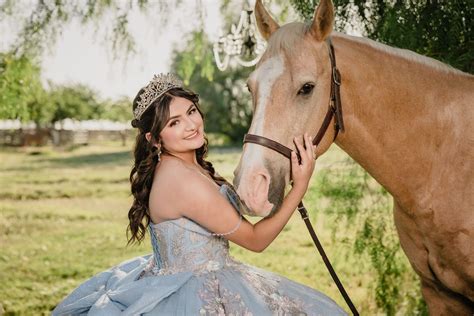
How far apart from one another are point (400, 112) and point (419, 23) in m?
0.97

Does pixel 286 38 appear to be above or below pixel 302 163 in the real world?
above

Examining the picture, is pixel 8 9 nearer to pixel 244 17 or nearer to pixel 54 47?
pixel 54 47

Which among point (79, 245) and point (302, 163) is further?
point (79, 245)

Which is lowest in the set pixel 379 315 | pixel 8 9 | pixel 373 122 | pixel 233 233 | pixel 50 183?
pixel 50 183

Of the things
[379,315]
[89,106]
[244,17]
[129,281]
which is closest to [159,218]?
[129,281]

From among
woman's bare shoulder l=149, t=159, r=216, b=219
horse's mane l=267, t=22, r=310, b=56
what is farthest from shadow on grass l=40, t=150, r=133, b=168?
horse's mane l=267, t=22, r=310, b=56

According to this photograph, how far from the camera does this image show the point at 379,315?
14.2 feet

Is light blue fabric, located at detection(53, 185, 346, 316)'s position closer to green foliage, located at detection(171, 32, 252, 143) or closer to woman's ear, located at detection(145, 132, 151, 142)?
woman's ear, located at detection(145, 132, 151, 142)

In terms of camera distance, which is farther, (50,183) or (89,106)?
(89,106)

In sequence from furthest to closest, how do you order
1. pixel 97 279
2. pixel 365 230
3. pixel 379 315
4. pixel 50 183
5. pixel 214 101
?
pixel 214 101
pixel 50 183
pixel 379 315
pixel 365 230
pixel 97 279

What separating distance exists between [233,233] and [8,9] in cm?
246

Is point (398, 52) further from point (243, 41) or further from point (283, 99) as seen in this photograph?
point (243, 41)

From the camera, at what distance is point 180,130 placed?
6.89 feet

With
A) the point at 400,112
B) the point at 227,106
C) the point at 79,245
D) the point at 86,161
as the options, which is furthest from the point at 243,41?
the point at 227,106
